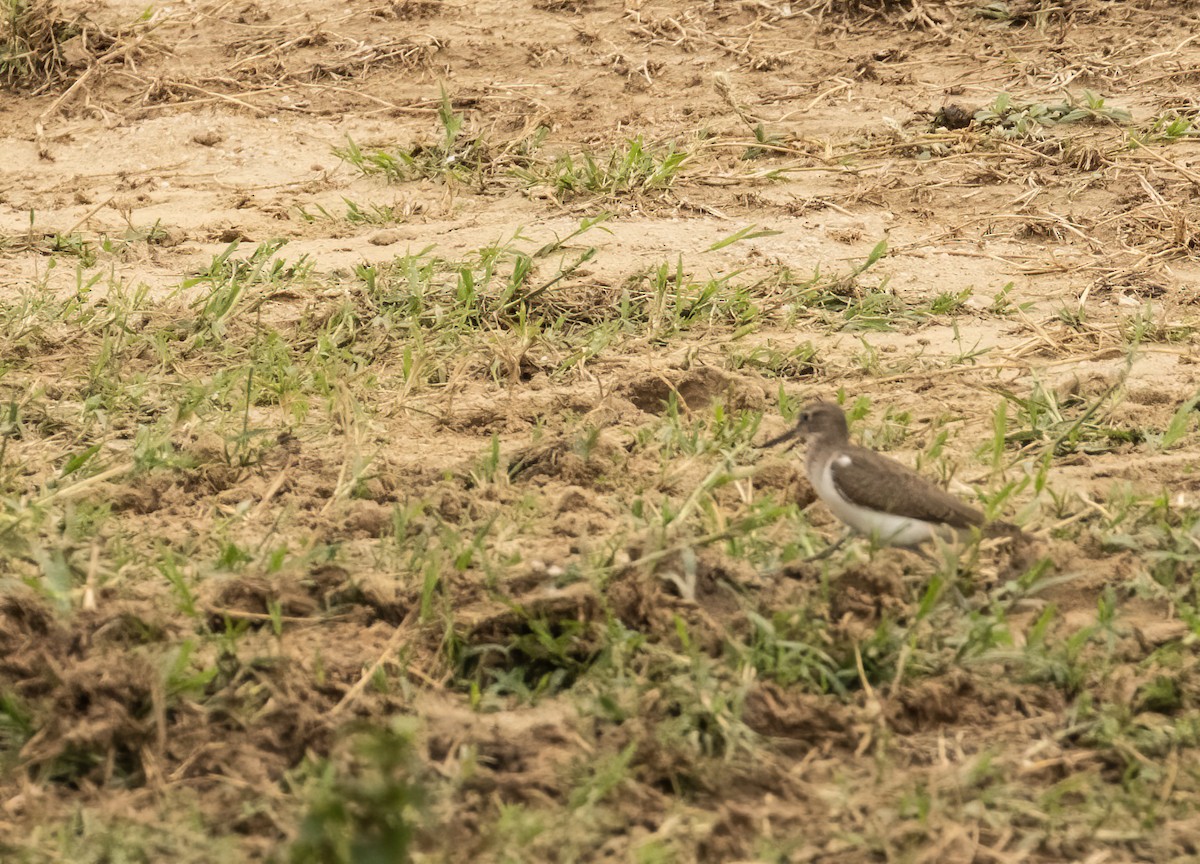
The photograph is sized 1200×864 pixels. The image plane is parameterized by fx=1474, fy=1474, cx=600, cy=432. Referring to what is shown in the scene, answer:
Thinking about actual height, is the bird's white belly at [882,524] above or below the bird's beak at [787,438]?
above

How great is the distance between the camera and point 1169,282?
6051mm

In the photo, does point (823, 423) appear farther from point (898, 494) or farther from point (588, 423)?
point (588, 423)

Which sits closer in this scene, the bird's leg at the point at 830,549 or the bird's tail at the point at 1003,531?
the bird's leg at the point at 830,549

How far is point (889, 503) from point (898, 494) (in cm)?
4

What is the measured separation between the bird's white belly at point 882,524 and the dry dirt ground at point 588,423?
0.08m

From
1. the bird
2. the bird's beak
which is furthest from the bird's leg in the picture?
the bird's beak

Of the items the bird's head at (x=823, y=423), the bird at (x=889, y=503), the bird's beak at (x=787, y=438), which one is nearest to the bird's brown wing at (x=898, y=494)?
the bird at (x=889, y=503)

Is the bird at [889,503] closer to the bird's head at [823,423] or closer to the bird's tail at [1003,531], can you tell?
the bird's tail at [1003,531]

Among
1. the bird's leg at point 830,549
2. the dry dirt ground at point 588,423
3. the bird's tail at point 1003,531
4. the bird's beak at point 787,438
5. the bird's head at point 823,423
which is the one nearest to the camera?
the dry dirt ground at point 588,423

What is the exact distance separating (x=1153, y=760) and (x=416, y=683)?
68.0 inches

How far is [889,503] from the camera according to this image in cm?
395

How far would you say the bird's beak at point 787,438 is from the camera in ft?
Answer: 14.9

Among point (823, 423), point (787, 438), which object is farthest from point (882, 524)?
point (787, 438)

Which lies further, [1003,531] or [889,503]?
[1003,531]
